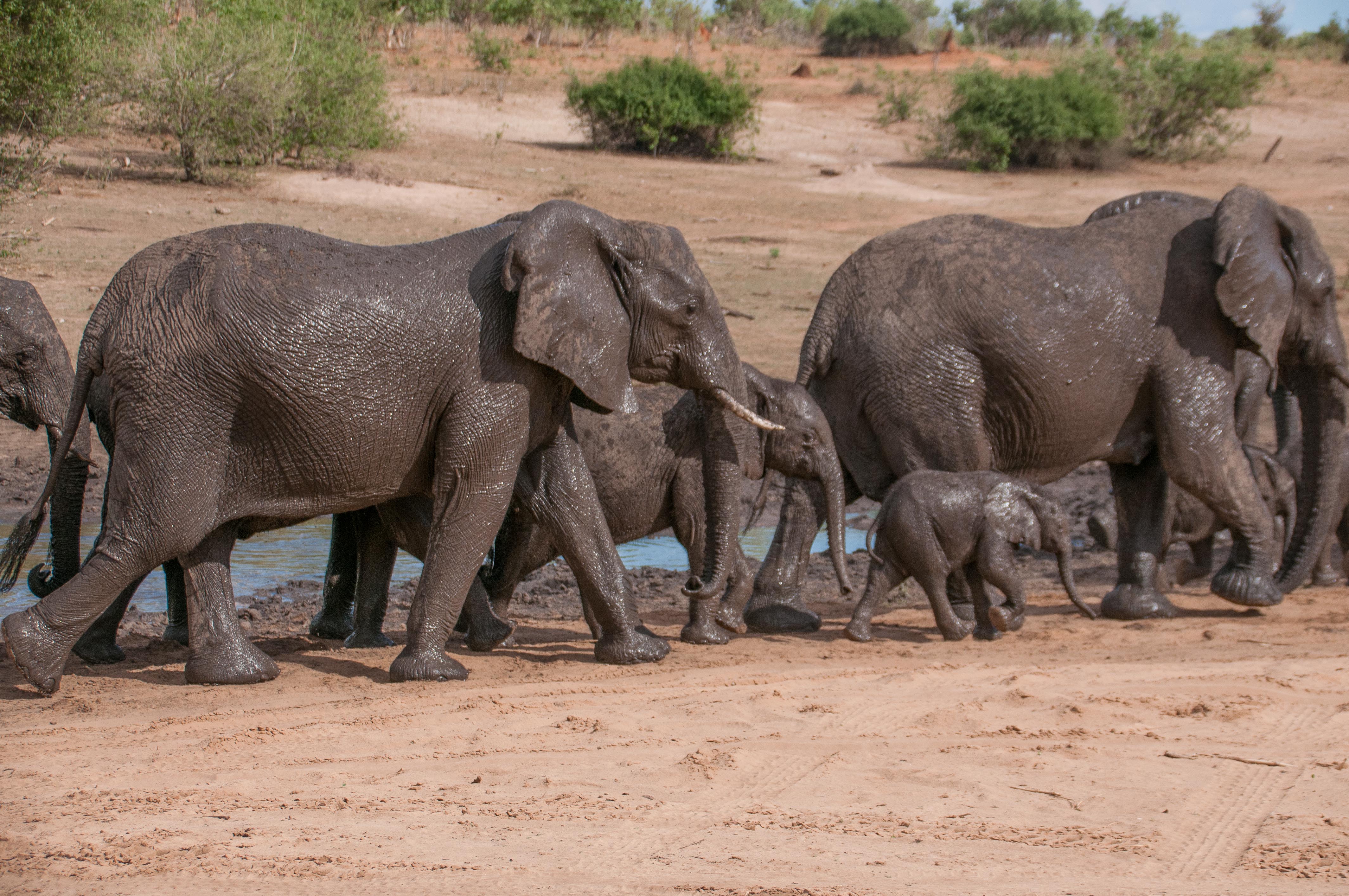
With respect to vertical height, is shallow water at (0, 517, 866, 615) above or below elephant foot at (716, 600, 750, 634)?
below

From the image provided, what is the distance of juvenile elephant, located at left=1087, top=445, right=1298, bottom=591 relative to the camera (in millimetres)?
8508

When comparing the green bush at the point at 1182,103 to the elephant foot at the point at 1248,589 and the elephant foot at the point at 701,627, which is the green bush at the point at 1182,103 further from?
the elephant foot at the point at 701,627

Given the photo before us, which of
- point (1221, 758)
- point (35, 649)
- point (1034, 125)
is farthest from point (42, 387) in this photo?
point (1034, 125)

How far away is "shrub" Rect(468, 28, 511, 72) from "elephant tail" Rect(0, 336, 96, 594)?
2363cm

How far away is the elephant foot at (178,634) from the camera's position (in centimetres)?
693

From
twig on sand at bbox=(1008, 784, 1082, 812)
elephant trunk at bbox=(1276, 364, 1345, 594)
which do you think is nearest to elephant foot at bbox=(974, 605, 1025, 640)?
elephant trunk at bbox=(1276, 364, 1345, 594)

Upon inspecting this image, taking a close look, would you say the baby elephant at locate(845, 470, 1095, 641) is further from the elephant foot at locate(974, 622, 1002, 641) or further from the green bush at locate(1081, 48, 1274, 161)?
the green bush at locate(1081, 48, 1274, 161)

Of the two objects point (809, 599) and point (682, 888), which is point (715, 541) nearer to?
point (809, 599)

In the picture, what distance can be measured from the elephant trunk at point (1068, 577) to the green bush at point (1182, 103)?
19.0 meters

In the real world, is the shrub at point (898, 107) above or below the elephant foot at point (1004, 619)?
above

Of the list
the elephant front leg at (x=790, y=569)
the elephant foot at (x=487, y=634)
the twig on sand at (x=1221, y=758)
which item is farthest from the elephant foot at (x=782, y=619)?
the twig on sand at (x=1221, y=758)

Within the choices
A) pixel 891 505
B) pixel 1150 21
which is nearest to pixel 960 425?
pixel 891 505

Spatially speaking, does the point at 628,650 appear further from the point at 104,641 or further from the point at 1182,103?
the point at 1182,103

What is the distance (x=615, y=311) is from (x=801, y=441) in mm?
1457
